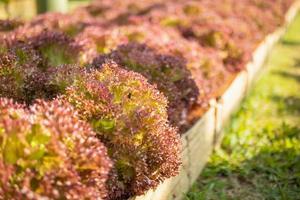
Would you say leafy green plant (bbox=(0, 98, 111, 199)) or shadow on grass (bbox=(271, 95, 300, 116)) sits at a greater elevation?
leafy green plant (bbox=(0, 98, 111, 199))

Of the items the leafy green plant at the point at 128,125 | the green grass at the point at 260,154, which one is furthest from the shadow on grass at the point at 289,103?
the leafy green plant at the point at 128,125

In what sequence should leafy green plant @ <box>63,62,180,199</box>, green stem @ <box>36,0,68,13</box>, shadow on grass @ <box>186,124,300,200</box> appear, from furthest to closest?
green stem @ <box>36,0,68,13</box>, shadow on grass @ <box>186,124,300,200</box>, leafy green plant @ <box>63,62,180,199</box>

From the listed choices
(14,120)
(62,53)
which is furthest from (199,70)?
(14,120)

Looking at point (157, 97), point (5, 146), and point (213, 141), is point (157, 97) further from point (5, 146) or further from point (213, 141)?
point (213, 141)

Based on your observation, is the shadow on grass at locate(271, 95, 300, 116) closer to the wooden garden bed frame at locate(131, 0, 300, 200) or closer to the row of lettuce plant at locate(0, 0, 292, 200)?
the wooden garden bed frame at locate(131, 0, 300, 200)

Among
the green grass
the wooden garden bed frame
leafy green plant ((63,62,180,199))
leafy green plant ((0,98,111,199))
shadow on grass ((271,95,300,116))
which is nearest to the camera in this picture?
leafy green plant ((0,98,111,199))

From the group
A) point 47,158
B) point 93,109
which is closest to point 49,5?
point 93,109

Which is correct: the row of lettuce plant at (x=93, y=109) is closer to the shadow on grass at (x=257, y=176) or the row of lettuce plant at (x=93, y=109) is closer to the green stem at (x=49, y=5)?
Result: the shadow on grass at (x=257, y=176)

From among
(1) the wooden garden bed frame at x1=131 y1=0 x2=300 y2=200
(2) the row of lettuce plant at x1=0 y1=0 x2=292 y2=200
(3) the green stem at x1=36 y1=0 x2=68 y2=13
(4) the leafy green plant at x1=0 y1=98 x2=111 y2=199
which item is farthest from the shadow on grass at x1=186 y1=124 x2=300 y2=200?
(3) the green stem at x1=36 y1=0 x2=68 y2=13
